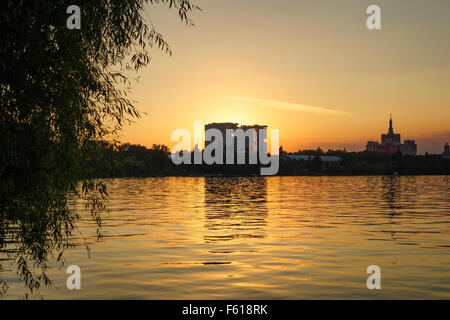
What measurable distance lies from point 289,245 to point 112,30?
19830mm

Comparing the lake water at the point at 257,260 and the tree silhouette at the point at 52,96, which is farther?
the lake water at the point at 257,260

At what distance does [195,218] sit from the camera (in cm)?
5134

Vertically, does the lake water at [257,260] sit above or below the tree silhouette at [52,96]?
below

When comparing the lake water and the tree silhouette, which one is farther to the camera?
the lake water

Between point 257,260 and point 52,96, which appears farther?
point 257,260

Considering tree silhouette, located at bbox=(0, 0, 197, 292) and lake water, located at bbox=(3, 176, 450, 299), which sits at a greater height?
tree silhouette, located at bbox=(0, 0, 197, 292)

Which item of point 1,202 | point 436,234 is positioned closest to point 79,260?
point 1,202

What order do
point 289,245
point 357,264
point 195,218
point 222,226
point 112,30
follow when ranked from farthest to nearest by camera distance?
point 195,218
point 222,226
point 289,245
point 357,264
point 112,30

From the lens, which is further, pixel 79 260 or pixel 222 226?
pixel 222 226

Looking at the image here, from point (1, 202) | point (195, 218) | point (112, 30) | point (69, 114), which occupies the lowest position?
point (195, 218)

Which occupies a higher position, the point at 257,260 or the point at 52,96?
the point at 52,96

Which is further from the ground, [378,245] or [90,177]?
[90,177]
